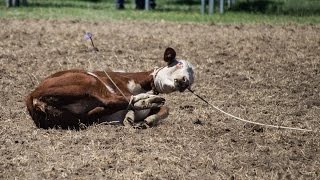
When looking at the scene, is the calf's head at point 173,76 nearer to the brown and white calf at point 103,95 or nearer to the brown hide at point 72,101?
the brown and white calf at point 103,95

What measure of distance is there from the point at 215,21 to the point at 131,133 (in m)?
10.4

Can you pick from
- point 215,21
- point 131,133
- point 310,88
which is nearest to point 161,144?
point 131,133

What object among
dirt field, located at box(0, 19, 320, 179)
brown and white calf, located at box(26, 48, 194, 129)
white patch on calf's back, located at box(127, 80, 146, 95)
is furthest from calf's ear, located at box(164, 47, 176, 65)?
dirt field, located at box(0, 19, 320, 179)

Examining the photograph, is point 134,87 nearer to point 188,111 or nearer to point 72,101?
point 72,101

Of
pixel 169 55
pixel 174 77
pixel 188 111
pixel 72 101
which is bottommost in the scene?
pixel 188 111

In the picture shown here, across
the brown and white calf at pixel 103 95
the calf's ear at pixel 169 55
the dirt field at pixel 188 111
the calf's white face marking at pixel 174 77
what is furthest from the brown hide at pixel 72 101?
the calf's ear at pixel 169 55

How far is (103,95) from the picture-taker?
577cm

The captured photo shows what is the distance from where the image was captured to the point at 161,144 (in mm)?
5418

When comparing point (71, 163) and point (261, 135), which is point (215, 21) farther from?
point (71, 163)

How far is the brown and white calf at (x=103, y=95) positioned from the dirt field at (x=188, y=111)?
11 centimetres

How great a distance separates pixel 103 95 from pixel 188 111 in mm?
1390

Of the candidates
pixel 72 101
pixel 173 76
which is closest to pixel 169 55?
pixel 173 76

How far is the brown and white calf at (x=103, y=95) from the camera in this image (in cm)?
565

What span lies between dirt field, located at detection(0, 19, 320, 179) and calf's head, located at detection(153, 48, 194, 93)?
1.29 feet
